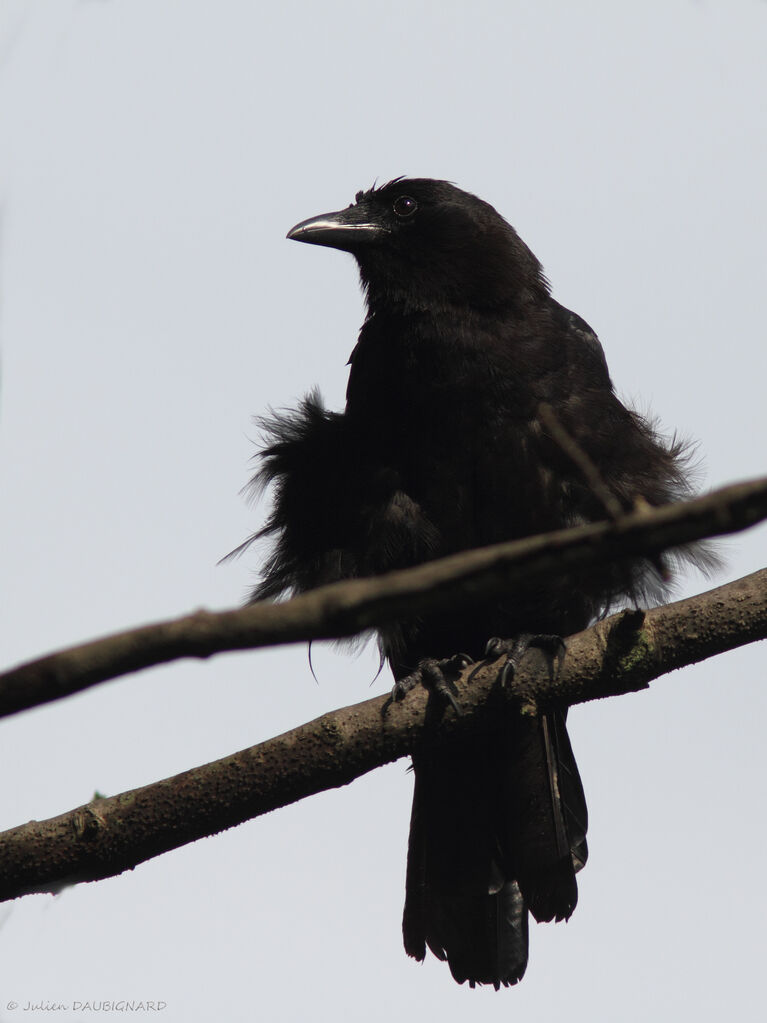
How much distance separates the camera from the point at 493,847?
5.07 m

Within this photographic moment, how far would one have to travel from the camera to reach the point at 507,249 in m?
5.42

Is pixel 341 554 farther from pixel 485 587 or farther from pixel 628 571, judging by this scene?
pixel 485 587

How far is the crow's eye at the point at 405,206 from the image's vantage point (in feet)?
18.2

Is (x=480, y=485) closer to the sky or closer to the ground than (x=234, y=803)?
closer to the sky

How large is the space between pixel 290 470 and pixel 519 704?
2000 millimetres

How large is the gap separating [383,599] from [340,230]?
157 inches

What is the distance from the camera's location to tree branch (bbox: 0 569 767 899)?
10.7 ft

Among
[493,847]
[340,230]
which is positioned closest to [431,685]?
[493,847]

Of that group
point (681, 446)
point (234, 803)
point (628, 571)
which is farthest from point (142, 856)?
point (681, 446)

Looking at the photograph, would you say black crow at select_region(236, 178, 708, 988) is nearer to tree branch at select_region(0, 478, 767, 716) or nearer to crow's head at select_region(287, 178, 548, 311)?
crow's head at select_region(287, 178, 548, 311)

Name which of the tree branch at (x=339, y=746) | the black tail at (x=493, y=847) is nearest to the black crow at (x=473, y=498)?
the black tail at (x=493, y=847)

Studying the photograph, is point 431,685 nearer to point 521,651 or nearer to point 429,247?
point 521,651

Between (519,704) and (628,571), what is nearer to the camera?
(519,704)

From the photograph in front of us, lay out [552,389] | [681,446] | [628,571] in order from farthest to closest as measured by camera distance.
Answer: [681,446] < [552,389] < [628,571]
